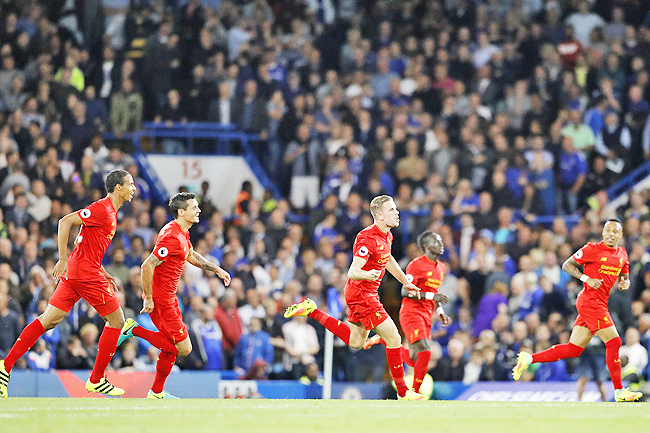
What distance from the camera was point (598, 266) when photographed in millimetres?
12258

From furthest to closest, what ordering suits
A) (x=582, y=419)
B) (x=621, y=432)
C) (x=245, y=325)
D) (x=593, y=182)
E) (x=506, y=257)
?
1. (x=593, y=182)
2. (x=506, y=257)
3. (x=245, y=325)
4. (x=582, y=419)
5. (x=621, y=432)

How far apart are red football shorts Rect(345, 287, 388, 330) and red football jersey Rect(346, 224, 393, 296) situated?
0.19 ft

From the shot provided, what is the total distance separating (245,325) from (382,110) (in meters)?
6.21

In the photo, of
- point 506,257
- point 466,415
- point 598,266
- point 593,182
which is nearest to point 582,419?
point 466,415

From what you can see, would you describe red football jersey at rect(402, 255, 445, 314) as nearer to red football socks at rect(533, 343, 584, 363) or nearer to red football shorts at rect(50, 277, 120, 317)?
red football socks at rect(533, 343, 584, 363)

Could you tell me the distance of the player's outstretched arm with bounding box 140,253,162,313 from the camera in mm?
10547

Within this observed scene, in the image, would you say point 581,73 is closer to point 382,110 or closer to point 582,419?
point 382,110

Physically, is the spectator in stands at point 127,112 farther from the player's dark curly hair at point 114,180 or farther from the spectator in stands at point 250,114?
the player's dark curly hair at point 114,180

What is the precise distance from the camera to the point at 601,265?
12.2 metres

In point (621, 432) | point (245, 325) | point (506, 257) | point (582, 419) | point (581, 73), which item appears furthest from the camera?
point (581, 73)

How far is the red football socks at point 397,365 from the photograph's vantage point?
11.3m

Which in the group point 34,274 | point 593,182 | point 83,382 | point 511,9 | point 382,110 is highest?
point 511,9

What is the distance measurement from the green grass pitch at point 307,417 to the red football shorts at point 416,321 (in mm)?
1983

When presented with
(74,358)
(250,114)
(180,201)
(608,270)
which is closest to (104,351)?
(180,201)
